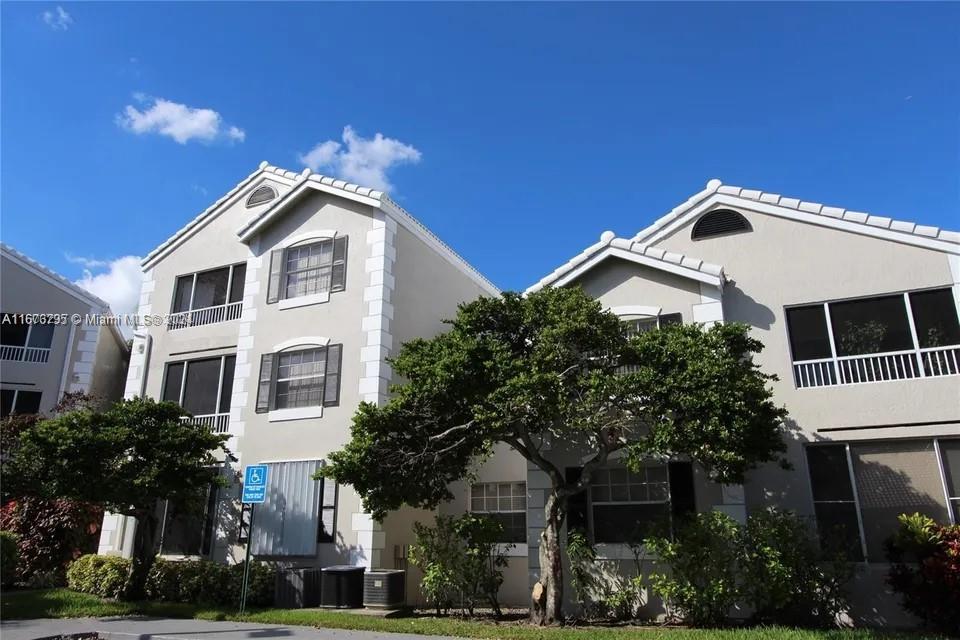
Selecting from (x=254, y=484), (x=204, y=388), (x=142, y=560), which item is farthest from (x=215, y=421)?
(x=254, y=484)

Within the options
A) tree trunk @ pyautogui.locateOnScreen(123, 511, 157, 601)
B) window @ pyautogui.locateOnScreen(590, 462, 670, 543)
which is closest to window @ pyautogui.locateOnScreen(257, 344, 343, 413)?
tree trunk @ pyautogui.locateOnScreen(123, 511, 157, 601)

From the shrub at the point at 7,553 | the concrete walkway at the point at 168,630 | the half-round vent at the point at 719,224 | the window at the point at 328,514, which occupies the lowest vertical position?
the concrete walkway at the point at 168,630

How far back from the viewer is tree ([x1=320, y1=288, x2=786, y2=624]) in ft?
35.3

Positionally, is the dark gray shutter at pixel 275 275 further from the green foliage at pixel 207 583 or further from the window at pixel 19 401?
the window at pixel 19 401

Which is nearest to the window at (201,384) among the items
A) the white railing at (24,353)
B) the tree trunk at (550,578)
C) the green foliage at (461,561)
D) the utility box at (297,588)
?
the utility box at (297,588)

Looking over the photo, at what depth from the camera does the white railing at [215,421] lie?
18.0m

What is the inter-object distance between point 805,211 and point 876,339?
2.88m

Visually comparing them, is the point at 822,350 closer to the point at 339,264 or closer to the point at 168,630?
the point at 339,264

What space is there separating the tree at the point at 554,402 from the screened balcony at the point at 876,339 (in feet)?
6.48

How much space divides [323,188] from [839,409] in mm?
13178

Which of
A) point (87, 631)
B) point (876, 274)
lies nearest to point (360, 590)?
point (87, 631)

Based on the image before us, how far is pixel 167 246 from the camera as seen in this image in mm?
20906

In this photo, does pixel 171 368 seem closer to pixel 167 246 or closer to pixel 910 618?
pixel 167 246

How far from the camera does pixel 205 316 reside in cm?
1967
